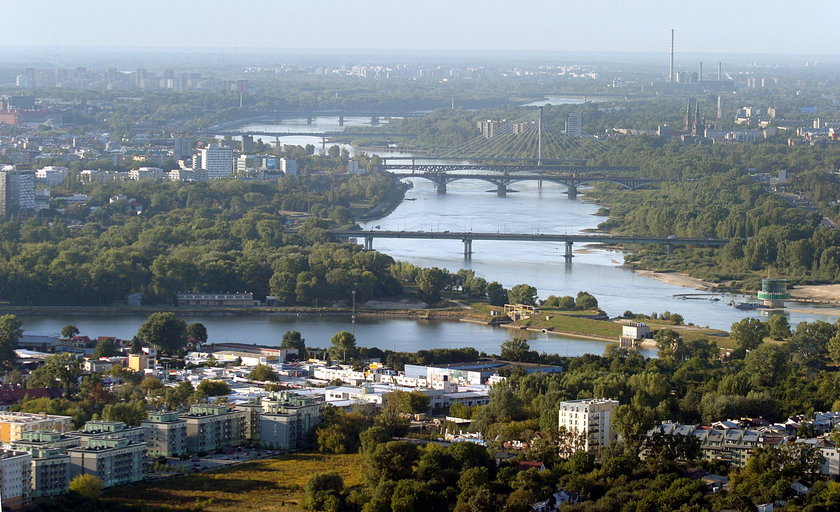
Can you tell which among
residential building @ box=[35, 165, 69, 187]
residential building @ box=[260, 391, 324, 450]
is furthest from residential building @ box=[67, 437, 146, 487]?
residential building @ box=[35, 165, 69, 187]

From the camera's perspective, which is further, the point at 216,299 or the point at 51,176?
the point at 51,176

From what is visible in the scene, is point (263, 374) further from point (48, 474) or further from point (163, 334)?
point (48, 474)

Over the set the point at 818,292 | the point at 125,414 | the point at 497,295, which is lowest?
the point at 818,292

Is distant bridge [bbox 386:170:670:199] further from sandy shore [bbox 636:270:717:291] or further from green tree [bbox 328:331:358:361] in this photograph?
green tree [bbox 328:331:358:361]

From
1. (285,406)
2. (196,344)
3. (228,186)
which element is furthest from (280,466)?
(228,186)

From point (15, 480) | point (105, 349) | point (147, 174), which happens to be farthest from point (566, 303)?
point (147, 174)

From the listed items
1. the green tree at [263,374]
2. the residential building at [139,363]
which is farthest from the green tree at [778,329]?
the residential building at [139,363]

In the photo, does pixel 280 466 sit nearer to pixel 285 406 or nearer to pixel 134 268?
pixel 285 406
